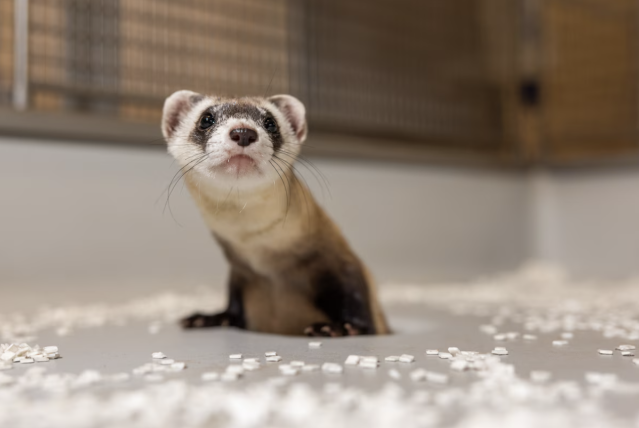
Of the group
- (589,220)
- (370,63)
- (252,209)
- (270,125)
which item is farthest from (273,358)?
(589,220)

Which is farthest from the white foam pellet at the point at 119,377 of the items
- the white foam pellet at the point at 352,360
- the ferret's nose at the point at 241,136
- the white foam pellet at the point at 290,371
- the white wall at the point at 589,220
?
the white wall at the point at 589,220

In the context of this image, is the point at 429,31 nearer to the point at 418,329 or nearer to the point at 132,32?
the point at 132,32

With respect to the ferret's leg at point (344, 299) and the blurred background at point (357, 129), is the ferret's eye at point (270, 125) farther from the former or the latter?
the blurred background at point (357, 129)

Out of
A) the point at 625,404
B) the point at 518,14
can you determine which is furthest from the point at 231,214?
the point at 518,14

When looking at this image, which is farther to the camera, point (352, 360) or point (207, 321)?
point (207, 321)

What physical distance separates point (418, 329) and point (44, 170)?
4.10 feet

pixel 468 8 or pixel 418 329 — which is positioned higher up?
pixel 468 8

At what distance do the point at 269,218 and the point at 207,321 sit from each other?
380 mm

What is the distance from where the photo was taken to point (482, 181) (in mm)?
3342

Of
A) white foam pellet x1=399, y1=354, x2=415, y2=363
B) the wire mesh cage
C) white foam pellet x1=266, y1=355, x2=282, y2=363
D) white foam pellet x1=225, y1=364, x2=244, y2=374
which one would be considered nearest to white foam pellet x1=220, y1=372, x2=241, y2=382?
white foam pellet x1=225, y1=364, x2=244, y2=374

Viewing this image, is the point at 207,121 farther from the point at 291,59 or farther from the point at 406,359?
the point at 291,59

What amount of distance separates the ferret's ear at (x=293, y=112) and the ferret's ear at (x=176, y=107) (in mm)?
154

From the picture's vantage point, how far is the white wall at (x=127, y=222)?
207 cm

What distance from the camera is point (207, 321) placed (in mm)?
1570
